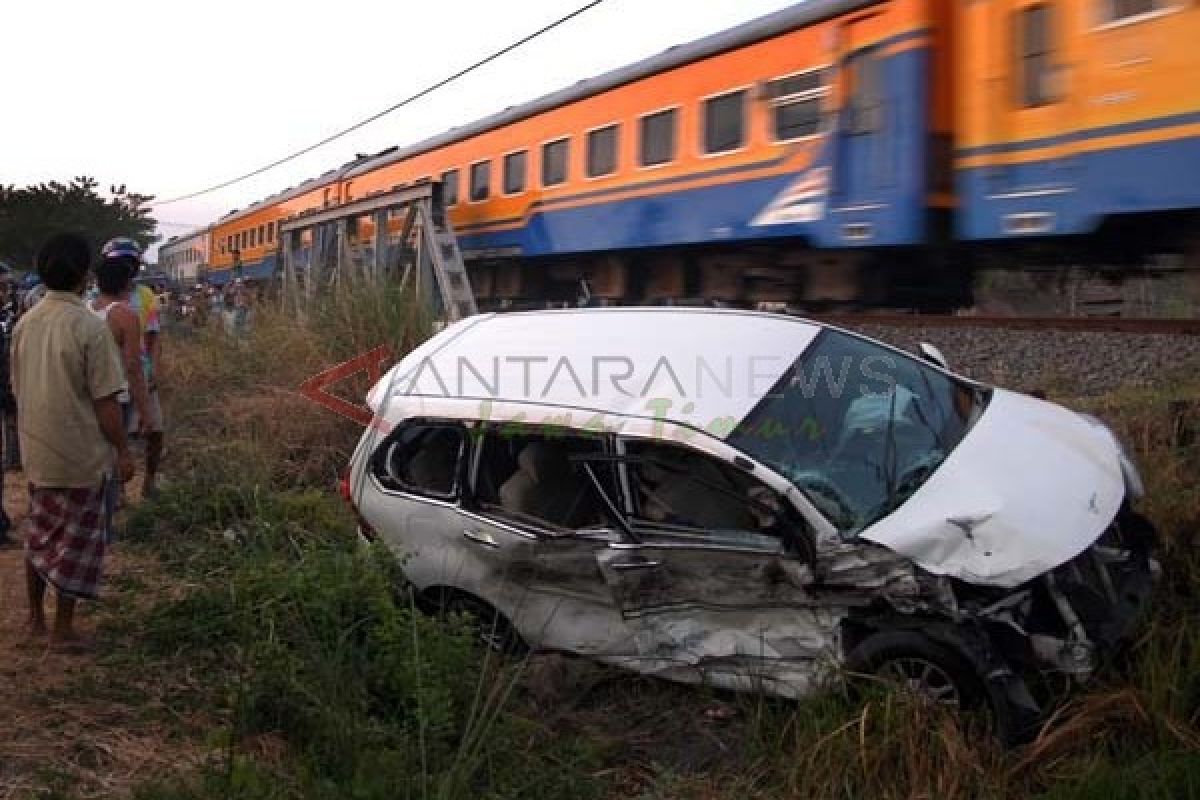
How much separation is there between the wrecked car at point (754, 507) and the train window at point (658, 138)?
592cm

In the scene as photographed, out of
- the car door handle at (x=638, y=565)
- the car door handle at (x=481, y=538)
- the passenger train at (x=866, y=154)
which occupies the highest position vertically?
the passenger train at (x=866, y=154)

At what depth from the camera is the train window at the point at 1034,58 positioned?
7559mm

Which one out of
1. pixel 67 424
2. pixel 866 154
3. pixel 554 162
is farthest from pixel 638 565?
pixel 554 162

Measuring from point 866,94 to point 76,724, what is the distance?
23.6 ft

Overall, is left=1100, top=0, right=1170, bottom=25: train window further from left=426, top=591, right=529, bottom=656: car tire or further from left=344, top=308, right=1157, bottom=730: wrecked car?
left=426, top=591, right=529, bottom=656: car tire

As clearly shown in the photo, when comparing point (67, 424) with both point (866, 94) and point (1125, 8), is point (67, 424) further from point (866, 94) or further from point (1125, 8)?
point (866, 94)

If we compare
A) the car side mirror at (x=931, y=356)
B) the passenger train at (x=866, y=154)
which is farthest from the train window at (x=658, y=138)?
the car side mirror at (x=931, y=356)

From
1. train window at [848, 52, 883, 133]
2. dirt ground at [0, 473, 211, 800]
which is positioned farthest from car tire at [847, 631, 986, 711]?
train window at [848, 52, 883, 133]

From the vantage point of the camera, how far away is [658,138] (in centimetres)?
1079

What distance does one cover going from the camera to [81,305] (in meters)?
4.39

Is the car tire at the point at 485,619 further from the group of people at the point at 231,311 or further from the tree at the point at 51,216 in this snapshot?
the tree at the point at 51,216

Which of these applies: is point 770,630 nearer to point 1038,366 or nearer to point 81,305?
point 81,305

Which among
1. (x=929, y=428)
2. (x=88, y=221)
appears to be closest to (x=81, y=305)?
(x=929, y=428)

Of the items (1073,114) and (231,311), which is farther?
(231,311)
